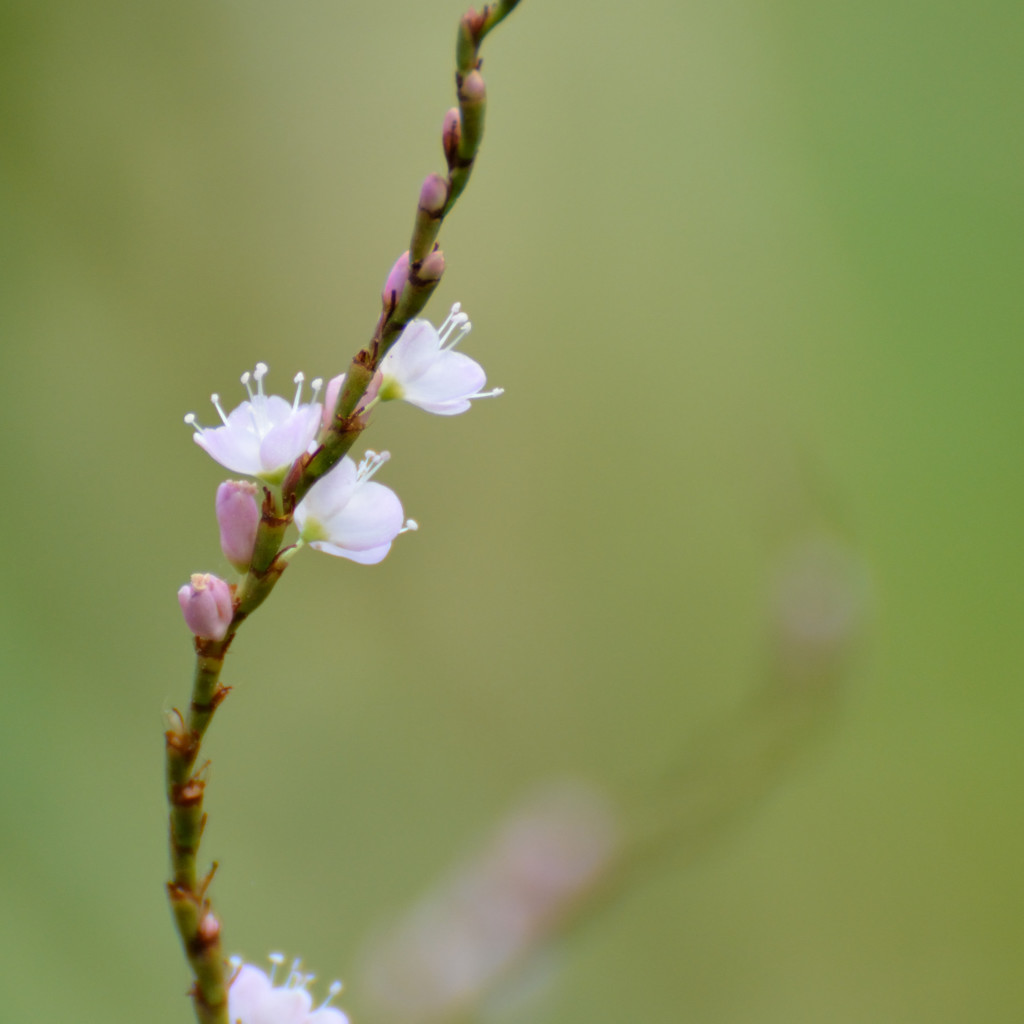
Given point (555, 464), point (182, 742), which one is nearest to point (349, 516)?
point (182, 742)

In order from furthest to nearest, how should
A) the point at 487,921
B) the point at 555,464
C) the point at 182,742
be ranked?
the point at 555,464, the point at 487,921, the point at 182,742

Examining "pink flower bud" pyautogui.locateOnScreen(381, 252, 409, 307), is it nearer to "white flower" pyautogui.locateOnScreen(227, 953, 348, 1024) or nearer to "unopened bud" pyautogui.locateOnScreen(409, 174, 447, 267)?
"unopened bud" pyautogui.locateOnScreen(409, 174, 447, 267)

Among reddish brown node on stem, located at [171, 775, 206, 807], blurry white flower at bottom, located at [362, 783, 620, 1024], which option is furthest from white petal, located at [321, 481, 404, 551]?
blurry white flower at bottom, located at [362, 783, 620, 1024]

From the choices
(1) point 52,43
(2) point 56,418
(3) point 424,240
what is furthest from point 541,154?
(3) point 424,240

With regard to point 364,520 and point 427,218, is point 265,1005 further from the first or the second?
point 427,218

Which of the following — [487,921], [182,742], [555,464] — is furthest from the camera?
[555,464]

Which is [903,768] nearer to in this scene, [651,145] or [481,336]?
[481,336]

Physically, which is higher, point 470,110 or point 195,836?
point 470,110

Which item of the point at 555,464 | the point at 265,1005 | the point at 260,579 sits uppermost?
the point at 555,464
